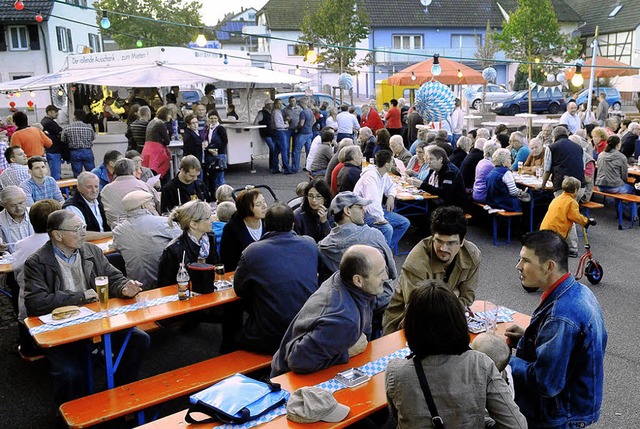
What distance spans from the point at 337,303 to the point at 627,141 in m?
9.29

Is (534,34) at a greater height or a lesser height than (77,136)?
greater

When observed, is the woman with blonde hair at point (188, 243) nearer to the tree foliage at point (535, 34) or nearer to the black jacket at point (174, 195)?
the black jacket at point (174, 195)

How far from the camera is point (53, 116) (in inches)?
502

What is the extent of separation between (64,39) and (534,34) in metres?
23.7

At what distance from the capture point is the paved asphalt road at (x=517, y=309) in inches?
170

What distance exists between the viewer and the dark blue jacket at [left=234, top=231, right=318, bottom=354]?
3.94 meters

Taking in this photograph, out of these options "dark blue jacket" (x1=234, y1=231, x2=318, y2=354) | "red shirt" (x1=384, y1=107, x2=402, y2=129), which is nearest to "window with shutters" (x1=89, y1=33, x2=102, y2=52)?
"red shirt" (x1=384, y1=107, x2=402, y2=129)

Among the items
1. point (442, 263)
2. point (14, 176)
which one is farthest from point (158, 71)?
point (442, 263)

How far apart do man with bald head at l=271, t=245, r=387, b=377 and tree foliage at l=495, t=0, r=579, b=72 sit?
28203mm

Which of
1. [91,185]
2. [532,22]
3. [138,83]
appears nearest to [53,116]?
[138,83]

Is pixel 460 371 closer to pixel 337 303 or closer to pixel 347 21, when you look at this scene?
pixel 337 303

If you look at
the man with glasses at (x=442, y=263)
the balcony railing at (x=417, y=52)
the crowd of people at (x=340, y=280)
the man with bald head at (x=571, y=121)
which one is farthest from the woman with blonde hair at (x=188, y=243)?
the balcony railing at (x=417, y=52)

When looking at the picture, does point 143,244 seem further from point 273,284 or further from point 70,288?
point 273,284

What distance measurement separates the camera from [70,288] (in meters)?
4.22
